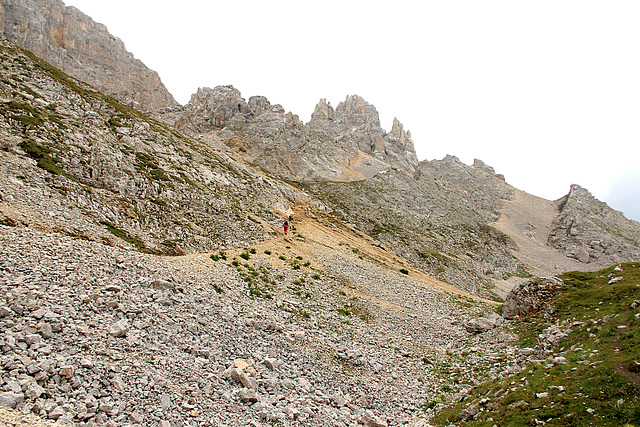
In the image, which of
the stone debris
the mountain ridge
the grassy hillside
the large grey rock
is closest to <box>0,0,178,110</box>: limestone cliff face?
the mountain ridge

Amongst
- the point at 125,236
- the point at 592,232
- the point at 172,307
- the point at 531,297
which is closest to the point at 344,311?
the point at 172,307

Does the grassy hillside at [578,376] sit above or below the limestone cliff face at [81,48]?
below

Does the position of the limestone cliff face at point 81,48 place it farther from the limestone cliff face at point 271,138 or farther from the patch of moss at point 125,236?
the patch of moss at point 125,236

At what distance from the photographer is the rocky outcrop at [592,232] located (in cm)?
11756

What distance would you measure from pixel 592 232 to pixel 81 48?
25087 cm

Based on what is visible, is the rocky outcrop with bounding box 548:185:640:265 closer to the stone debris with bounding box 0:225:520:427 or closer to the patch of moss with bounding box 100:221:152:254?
the stone debris with bounding box 0:225:520:427

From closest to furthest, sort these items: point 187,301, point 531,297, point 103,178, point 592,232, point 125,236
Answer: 1. point 187,301
2. point 531,297
3. point 125,236
4. point 103,178
5. point 592,232

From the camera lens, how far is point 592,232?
126000 mm

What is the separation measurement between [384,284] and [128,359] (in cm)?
2978

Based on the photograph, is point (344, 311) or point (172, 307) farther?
point (344, 311)

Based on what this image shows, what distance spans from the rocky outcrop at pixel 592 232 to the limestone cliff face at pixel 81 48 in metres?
178

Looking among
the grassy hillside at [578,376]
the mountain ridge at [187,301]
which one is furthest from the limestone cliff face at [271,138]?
the grassy hillside at [578,376]

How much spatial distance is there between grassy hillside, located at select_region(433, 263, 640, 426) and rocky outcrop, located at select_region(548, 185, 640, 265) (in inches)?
4891

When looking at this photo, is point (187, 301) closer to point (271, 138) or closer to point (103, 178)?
point (103, 178)
